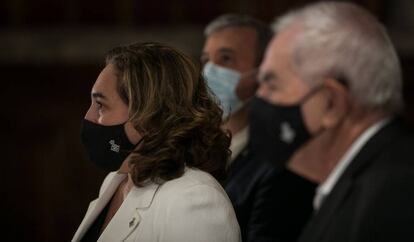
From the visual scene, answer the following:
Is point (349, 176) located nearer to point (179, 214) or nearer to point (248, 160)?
point (179, 214)

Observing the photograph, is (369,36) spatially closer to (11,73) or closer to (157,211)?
(157,211)

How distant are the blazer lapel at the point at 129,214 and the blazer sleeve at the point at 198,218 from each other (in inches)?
3.6

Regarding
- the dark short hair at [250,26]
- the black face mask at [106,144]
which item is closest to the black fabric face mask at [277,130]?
the black face mask at [106,144]

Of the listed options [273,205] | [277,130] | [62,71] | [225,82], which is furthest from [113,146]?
[62,71]

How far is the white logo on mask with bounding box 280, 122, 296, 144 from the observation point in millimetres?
2295

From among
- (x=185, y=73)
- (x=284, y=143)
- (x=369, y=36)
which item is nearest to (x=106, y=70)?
(x=185, y=73)

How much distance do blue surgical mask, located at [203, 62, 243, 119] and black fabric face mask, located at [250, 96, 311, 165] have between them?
4.79 ft

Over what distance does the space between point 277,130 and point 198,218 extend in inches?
17.8

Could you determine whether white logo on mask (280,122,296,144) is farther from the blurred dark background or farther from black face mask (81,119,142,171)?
the blurred dark background

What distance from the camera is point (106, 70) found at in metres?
2.84

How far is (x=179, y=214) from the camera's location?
2.65 meters

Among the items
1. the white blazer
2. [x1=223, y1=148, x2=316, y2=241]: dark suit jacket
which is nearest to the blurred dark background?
[x1=223, y1=148, x2=316, y2=241]: dark suit jacket

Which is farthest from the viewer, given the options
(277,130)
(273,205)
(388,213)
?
(273,205)

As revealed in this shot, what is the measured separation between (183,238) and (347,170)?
0.61 m
